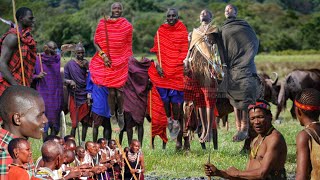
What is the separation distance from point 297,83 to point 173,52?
433 inches

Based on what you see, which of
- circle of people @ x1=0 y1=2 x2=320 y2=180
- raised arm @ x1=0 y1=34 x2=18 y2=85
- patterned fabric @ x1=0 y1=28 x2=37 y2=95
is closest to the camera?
raised arm @ x1=0 y1=34 x2=18 y2=85

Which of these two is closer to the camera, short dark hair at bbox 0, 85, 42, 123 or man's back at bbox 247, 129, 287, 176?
short dark hair at bbox 0, 85, 42, 123

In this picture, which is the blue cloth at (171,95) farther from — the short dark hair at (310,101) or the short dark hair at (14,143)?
the short dark hair at (14,143)

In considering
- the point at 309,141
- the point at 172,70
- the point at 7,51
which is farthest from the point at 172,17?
the point at 309,141

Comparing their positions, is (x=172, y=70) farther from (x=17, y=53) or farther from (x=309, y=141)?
(x=309, y=141)

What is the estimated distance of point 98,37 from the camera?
13.8 meters

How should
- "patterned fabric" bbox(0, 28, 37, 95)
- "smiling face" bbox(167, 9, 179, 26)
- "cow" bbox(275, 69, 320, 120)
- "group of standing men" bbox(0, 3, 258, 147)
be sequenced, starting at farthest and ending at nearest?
"cow" bbox(275, 69, 320, 120), "smiling face" bbox(167, 9, 179, 26), "group of standing men" bbox(0, 3, 258, 147), "patterned fabric" bbox(0, 28, 37, 95)

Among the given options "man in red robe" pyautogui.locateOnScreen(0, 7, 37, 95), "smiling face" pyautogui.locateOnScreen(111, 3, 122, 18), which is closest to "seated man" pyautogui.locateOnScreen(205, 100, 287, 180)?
"man in red robe" pyautogui.locateOnScreen(0, 7, 37, 95)

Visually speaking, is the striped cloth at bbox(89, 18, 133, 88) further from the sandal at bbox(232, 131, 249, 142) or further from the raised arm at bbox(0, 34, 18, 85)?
the raised arm at bbox(0, 34, 18, 85)

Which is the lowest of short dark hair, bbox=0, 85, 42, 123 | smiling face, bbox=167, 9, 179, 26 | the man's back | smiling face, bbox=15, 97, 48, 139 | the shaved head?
smiling face, bbox=167, 9, 179, 26

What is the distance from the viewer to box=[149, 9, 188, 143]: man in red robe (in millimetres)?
14406

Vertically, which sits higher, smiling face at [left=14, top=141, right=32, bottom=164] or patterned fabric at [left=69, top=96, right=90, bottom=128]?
smiling face at [left=14, top=141, right=32, bottom=164]

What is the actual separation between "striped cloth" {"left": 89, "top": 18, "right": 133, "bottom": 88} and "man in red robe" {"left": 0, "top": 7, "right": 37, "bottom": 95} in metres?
3.14

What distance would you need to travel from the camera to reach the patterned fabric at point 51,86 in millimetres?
13445
